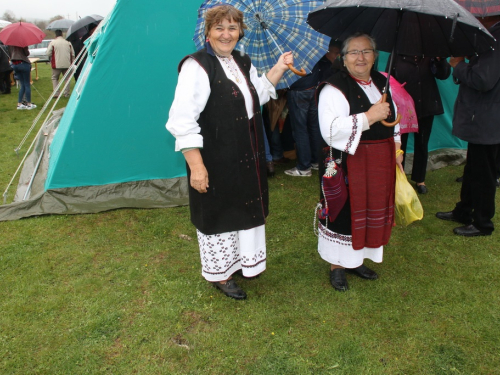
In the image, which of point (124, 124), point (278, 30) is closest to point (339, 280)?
point (278, 30)

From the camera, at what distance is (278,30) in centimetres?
294

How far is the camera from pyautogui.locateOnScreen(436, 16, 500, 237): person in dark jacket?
2.97 metres

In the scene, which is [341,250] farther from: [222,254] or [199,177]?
[199,177]

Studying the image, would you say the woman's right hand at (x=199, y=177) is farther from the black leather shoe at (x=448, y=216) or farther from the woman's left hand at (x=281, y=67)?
the black leather shoe at (x=448, y=216)

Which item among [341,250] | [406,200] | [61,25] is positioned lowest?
[341,250]

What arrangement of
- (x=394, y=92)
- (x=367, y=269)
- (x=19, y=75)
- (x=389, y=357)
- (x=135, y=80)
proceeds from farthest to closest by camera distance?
(x=19, y=75), (x=135, y=80), (x=394, y=92), (x=367, y=269), (x=389, y=357)

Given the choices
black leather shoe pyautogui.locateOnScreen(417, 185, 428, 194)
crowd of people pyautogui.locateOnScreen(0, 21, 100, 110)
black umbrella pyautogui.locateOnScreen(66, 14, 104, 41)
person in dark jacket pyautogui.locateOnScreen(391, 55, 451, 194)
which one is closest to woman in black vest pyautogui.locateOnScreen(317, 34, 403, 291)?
person in dark jacket pyautogui.locateOnScreen(391, 55, 451, 194)

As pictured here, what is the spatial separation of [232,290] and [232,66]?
1.35m

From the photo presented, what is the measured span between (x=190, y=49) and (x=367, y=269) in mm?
2528

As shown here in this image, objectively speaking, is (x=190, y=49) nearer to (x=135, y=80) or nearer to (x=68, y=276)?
(x=135, y=80)

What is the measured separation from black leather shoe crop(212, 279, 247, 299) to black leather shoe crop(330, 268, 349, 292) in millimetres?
588

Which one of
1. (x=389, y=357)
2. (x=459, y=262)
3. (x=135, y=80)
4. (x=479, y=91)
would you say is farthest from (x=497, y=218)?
(x=135, y=80)

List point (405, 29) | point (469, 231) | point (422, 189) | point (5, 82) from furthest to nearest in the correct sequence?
point (5, 82), point (422, 189), point (469, 231), point (405, 29)

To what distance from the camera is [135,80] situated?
3.95 meters
